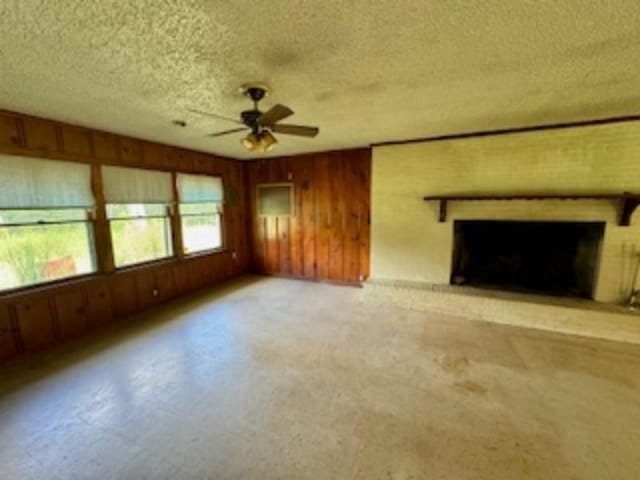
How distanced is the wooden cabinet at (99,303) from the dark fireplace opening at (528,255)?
4.47 meters

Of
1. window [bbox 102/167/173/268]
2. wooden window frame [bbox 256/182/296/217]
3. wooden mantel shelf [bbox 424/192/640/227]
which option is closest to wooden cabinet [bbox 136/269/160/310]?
window [bbox 102/167/173/268]

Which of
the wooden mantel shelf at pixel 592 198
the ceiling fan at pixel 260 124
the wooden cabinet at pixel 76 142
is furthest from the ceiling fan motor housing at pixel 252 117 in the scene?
the wooden mantel shelf at pixel 592 198

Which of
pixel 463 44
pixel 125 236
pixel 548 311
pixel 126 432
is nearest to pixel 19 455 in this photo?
pixel 126 432

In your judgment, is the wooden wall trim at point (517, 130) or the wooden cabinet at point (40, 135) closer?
the wooden cabinet at point (40, 135)

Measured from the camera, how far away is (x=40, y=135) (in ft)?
9.40

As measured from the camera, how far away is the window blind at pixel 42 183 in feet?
8.76

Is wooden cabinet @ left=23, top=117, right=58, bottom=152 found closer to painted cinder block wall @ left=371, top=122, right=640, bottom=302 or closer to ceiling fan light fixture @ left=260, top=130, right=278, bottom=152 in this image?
ceiling fan light fixture @ left=260, top=130, right=278, bottom=152

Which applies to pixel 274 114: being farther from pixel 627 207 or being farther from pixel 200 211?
pixel 627 207

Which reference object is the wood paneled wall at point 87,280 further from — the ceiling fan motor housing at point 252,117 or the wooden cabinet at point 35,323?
the ceiling fan motor housing at point 252,117

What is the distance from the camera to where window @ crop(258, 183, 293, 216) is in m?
5.37

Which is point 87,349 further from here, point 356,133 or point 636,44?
point 636,44

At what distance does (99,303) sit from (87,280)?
0.32m

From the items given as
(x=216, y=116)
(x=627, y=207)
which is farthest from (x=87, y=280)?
(x=627, y=207)

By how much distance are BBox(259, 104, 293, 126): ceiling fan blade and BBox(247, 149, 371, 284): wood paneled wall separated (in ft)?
8.90
